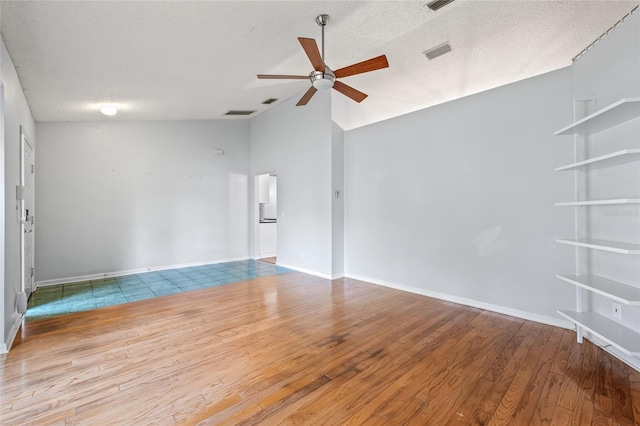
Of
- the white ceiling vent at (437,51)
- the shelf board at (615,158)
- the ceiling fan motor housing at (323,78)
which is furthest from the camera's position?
the white ceiling vent at (437,51)

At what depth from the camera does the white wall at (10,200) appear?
2.49 m

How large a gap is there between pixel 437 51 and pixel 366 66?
1.20m

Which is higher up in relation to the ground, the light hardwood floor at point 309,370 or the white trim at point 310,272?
the white trim at point 310,272

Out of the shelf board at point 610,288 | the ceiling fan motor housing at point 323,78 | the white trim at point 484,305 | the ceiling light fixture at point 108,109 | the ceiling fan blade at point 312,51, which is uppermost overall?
the ceiling light fixture at point 108,109

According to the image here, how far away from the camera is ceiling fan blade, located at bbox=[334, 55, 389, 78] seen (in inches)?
104

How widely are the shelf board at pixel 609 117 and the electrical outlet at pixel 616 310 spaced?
152 centimetres

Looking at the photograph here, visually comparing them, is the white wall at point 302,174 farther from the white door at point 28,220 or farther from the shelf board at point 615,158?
the white door at point 28,220

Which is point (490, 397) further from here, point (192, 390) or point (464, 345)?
point (192, 390)

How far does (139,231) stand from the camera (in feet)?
18.4

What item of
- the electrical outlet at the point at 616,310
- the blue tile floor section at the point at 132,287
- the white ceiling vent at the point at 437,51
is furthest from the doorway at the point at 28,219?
the electrical outlet at the point at 616,310

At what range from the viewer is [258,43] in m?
3.15

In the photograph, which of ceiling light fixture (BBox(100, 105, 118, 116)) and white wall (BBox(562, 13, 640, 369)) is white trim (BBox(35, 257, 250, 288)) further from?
white wall (BBox(562, 13, 640, 369))

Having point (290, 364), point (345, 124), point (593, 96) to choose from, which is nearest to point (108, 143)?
point (345, 124)

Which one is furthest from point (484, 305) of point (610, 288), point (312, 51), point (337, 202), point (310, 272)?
point (312, 51)
